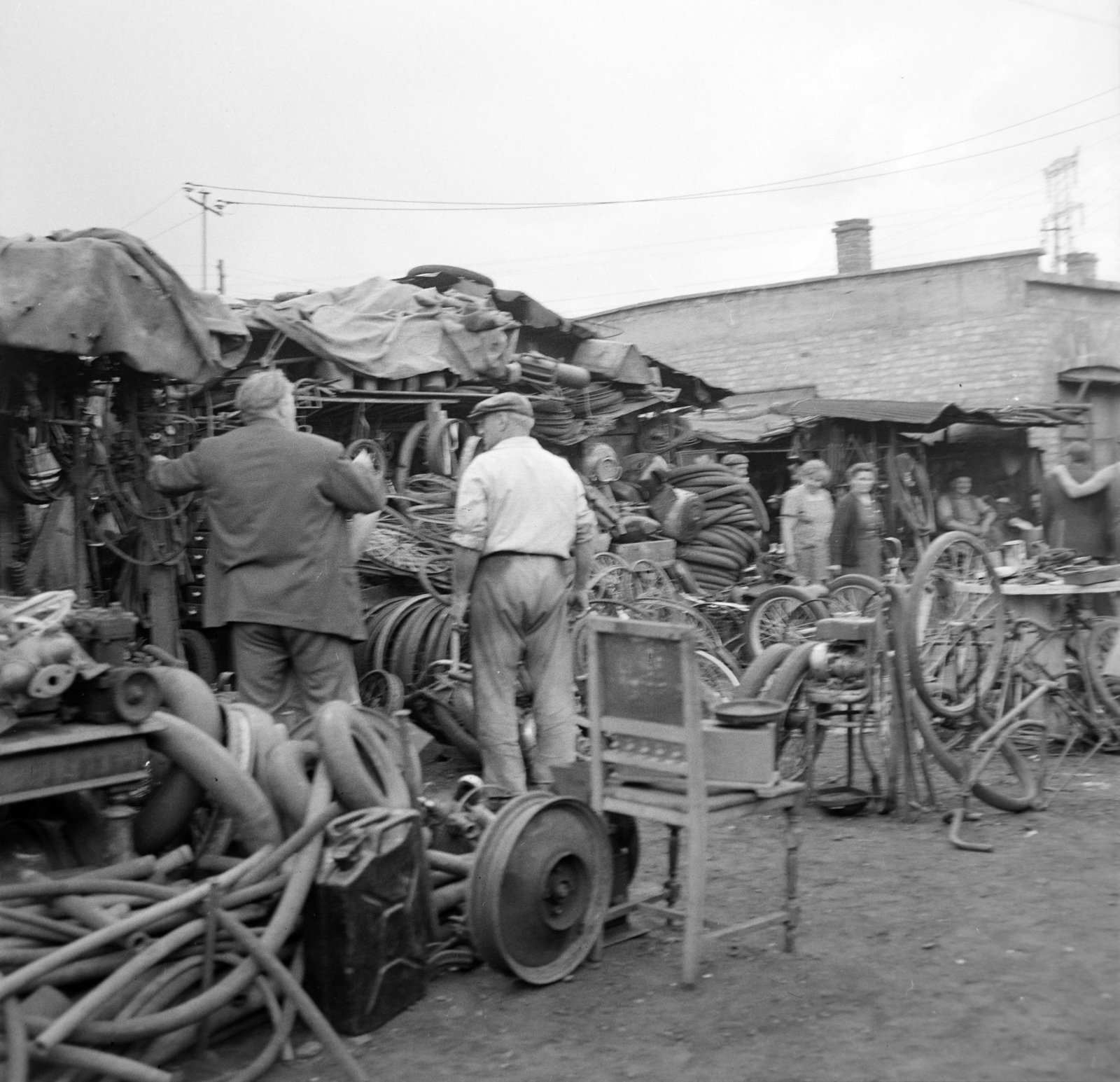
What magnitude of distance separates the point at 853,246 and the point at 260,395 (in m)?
20.9

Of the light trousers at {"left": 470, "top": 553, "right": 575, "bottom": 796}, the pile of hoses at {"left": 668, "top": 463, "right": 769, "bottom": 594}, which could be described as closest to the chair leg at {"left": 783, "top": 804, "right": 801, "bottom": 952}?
the light trousers at {"left": 470, "top": 553, "right": 575, "bottom": 796}

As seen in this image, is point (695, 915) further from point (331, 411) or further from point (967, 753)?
point (331, 411)

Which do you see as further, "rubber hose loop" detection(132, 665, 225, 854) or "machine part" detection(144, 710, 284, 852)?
"rubber hose loop" detection(132, 665, 225, 854)

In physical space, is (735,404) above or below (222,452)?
above

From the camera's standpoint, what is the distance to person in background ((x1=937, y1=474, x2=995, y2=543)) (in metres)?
17.5

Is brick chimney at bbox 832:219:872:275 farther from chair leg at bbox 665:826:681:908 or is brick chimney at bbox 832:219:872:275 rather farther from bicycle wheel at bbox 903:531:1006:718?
chair leg at bbox 665:826:681:908

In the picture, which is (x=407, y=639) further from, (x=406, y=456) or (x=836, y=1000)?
(x=836, y=1000)

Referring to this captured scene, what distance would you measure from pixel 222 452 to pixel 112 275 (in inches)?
57.8

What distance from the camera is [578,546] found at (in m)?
6.18

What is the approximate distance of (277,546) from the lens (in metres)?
5.36

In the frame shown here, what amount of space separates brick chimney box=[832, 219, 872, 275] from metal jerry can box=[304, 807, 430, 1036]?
2212 cm

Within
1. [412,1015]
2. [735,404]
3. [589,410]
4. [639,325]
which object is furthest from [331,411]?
[639,325]

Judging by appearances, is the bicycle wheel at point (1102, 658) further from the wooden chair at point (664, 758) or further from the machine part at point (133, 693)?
the machine part at point (133, 693)

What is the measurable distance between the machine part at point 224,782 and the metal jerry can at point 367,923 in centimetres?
37
